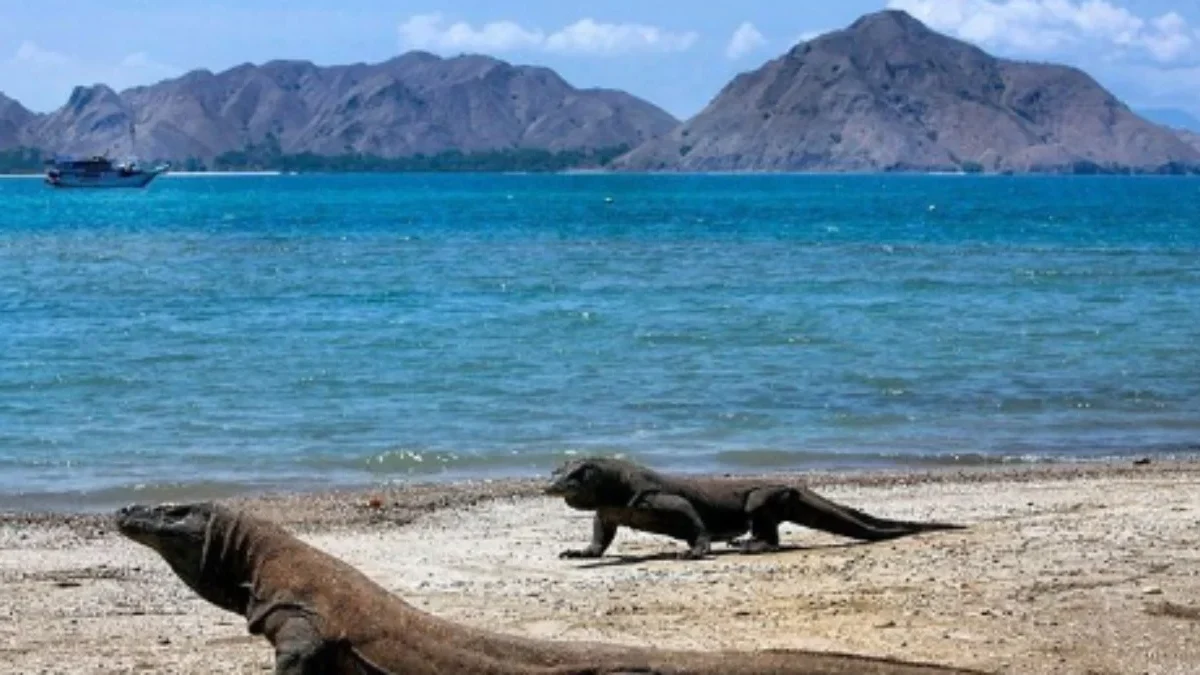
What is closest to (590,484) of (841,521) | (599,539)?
(599,539)

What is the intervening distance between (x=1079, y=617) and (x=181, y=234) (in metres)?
78.3

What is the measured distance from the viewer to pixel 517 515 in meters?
16.1

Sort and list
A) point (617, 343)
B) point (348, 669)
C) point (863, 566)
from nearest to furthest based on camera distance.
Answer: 1. point (348, 669)
2. point (863, 566)
3. point (617, 343)

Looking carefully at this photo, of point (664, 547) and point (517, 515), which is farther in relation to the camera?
point (517, 515)

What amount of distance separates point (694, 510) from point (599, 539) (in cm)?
73

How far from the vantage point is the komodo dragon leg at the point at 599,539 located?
44.2 feet

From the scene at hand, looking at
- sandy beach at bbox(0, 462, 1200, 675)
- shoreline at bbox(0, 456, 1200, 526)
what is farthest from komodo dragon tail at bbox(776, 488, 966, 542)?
shoreline at bbox(0, 456, 1200, 526)

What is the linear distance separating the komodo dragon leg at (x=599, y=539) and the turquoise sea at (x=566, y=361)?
6.32 meters

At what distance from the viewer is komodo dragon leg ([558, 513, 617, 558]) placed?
13484 mm

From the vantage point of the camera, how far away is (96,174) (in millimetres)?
180125

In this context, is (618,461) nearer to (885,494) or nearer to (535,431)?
(885,494)

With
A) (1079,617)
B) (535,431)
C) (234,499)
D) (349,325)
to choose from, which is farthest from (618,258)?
(1079,617)

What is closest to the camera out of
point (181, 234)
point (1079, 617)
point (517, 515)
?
point (1079, 617)

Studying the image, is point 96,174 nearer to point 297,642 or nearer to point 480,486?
point 480,486
